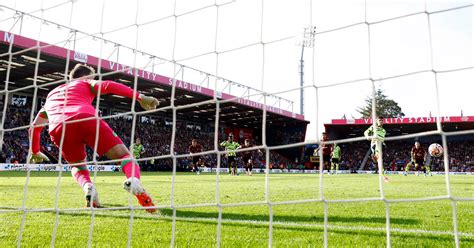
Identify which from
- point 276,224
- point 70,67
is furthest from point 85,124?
point 70,67

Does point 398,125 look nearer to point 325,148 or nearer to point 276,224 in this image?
point 325,148

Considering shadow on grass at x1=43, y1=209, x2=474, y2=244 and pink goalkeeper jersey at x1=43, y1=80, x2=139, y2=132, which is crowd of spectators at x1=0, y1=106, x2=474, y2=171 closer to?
shadow on grass at x1=43, y1=209, x2=474, y2=244

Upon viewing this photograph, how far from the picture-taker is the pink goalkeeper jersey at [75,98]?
3596 millimetres

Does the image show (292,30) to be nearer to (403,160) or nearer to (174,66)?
(174,66)

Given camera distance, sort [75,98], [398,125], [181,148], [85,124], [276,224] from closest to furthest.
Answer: [276,224] → [85,124] → [75,98] → [181,148] → [398,125]

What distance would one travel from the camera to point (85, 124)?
11.8 ft

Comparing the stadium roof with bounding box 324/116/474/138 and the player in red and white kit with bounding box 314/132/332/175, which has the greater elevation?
the stadium roof with bounding box 324/116/474/138

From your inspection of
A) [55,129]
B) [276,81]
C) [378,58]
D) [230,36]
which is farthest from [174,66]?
[378,58]

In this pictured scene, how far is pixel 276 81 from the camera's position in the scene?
321cm

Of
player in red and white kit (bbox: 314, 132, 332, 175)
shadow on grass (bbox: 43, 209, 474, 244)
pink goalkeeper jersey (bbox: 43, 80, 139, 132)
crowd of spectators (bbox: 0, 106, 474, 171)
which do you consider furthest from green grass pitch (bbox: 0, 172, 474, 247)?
crowd of spectators (bbox: 0, 106, 474, 171)

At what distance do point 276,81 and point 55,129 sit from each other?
205 cm

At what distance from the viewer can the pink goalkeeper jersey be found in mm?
3596

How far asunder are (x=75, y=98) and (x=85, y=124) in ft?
1.05

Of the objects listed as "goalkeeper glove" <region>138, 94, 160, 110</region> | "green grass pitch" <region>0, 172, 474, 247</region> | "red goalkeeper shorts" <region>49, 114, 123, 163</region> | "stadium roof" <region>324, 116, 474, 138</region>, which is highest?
"stadium roof" <region>324, 116, 474, 138</region>
